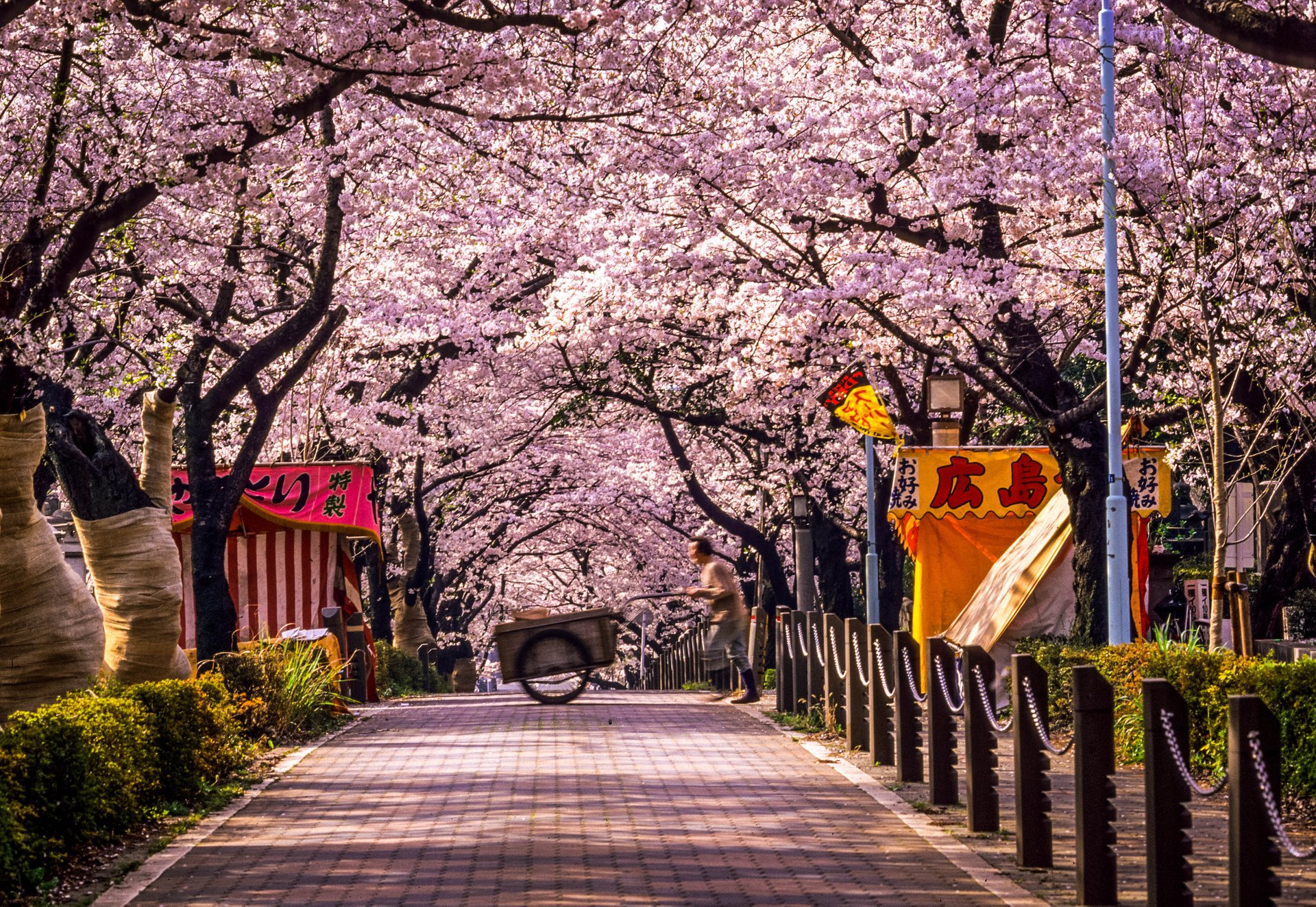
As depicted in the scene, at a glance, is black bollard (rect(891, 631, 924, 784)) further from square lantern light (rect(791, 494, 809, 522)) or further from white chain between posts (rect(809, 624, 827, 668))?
square lantern light (rect(791, 494, 809, 522))

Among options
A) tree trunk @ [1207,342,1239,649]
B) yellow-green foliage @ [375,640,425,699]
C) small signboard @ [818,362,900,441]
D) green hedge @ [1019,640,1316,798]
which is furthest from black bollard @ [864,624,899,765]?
yellow-green foliage @ [375,640,425,699]

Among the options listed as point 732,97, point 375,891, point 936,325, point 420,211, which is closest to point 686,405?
point 420,211

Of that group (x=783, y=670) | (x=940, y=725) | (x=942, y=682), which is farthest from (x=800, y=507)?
(x=942, y=682)

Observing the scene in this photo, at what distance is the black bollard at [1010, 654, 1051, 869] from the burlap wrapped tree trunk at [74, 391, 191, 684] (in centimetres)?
752

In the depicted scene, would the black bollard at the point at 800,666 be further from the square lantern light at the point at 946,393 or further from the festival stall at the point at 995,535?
the square lantern light at the point at 946,393

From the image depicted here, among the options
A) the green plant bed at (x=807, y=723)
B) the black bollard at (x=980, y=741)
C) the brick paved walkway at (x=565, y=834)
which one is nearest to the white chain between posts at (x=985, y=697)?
the black bollard at (x=980, y=741)

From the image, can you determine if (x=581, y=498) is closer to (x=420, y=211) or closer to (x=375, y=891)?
(x=420, y=211)

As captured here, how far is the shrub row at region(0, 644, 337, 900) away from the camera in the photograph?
25.7ft

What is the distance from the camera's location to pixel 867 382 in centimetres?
2144

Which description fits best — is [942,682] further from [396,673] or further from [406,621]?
[406,621]

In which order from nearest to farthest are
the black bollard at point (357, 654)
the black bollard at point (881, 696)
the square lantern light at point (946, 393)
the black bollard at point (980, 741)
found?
1. the black bollard at point (980, 741)
2. the black bollard at point (881, 696)
3. the square lantern light at point (946, 393)
4. the black bollard at point (357, 654)

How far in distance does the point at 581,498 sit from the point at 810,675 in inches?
904

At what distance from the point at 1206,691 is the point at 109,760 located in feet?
23.6

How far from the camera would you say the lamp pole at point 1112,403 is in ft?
47.8
